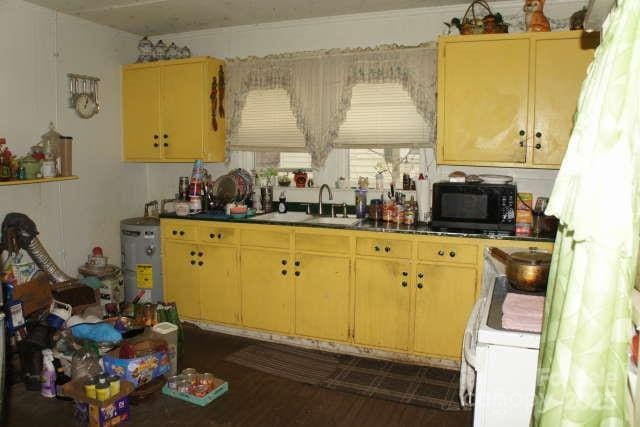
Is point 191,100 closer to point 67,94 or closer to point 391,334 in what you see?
point 67,94

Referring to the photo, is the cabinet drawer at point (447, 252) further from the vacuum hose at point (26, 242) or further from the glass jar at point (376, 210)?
the vacuum hose at point (26, 242)

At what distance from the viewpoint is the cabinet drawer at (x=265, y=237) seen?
385cm

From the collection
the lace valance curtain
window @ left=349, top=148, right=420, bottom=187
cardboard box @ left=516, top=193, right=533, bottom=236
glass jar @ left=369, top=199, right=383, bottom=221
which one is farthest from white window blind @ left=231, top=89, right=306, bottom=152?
cardboard box @ left=516, top=193, right=533, bottom=236

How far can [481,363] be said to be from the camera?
1684 millimetres

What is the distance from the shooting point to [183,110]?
14.3 ft

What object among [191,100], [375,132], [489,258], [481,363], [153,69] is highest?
[153,69]

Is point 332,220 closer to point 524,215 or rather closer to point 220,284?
point 220,284

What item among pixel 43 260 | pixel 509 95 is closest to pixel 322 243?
pixel 509 95

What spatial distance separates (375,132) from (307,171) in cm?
74

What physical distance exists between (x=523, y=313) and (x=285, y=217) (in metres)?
2.67

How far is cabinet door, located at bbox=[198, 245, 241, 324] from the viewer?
13.3 feet

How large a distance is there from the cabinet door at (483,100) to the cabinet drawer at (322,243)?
0.92 meters

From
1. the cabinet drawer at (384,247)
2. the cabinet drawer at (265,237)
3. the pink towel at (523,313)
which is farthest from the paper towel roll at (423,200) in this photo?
the pink towel at (523,313)

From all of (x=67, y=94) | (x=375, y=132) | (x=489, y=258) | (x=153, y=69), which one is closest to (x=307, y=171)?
(x=375, y=132)
